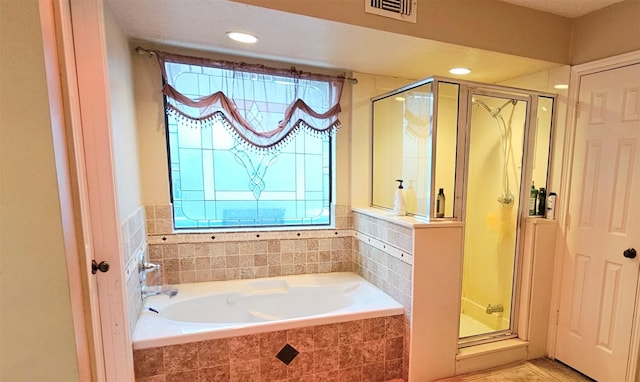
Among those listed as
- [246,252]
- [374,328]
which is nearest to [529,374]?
[374,328]

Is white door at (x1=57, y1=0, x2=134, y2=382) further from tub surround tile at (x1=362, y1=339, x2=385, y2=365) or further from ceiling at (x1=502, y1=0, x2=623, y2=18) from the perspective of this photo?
ceiling at (x1=502, y1=0, x2=623, y2=18)

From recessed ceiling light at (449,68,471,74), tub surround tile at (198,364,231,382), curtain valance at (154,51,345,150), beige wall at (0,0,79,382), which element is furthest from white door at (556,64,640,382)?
beige wall at (0,0,79,382)

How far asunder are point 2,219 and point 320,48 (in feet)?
6.02

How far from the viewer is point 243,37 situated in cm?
191

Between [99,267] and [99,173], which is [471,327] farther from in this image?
[99,173]

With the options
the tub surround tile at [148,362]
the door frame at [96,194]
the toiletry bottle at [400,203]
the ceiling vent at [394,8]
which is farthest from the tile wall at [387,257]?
the door frame at [96,194]

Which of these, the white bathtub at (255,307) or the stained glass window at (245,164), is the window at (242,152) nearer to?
the stained glass window at (245,164)

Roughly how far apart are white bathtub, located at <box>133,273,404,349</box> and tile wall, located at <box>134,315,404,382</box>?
2.0 inches

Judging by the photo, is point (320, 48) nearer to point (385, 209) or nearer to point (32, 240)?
Answer: point (385, 209)

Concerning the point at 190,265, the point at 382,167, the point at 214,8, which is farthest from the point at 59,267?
the point at 382,167

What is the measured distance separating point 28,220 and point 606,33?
3.12m

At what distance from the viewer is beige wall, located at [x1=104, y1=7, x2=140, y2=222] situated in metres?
1.58

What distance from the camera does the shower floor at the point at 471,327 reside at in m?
2.37

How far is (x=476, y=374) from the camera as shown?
6.92ft
